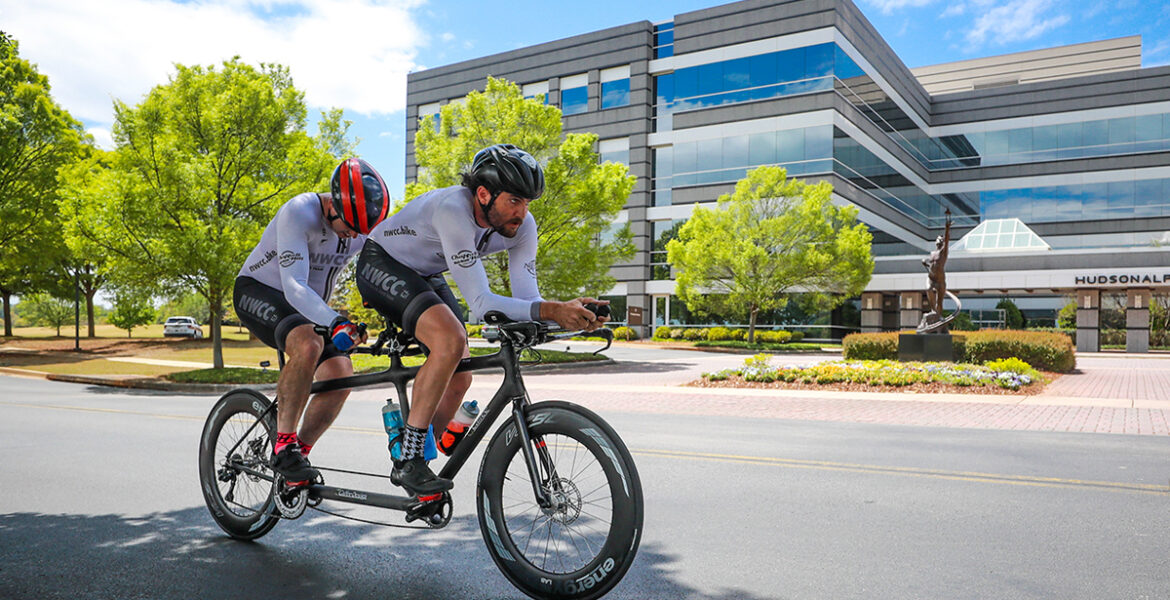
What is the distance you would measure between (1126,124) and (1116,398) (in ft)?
149

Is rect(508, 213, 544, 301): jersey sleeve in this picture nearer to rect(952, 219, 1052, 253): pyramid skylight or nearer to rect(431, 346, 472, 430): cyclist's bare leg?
rect(431, 346, 472, 430): cyclist's bare leg

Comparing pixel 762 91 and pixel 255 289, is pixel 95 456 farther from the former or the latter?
pixel 762 91

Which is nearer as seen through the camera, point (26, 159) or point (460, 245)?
point (460, 245)

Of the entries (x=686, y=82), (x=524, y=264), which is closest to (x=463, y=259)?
(x=524, y=264)

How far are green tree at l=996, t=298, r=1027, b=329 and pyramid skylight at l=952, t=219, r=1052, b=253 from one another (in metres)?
5.72

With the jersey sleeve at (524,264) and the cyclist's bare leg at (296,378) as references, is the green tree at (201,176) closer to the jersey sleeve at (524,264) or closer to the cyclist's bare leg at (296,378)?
the cyclist's bare leg at (296,378)

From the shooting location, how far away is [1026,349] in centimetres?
2262

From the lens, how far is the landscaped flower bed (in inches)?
655

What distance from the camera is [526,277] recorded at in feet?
13.0

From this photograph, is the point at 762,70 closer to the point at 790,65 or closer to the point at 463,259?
the point at 790,65

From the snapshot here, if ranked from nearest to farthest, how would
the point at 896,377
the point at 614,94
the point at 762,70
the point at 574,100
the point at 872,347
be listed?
the point at 896,377 < the point at 872,347 < the point at 762,70 < the point at 614,94 < the point at 574,100

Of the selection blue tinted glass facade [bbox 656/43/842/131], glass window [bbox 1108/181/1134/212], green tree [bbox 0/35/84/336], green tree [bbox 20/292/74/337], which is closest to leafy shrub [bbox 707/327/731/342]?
blue tinted glass facade [bbox 656/43/842/131]

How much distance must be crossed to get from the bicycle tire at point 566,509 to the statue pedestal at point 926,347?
21161 millimetres

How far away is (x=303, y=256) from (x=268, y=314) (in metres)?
0.43
